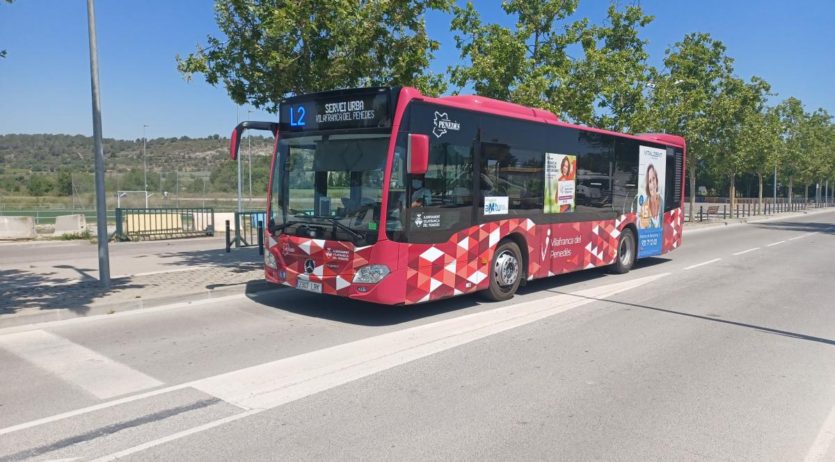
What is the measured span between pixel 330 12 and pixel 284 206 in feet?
13.3

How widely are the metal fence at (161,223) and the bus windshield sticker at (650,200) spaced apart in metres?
16.0

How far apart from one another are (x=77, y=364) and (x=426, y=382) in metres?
3.59

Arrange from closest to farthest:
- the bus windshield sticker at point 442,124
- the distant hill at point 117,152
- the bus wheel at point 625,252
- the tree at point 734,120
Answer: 1. the bus windshield sticker at point 442,124
2. the bus wheel at point 625,252
3. the tree at point 734,120
4. the distant hill at point 117,152

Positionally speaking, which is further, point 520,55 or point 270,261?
point 520,55

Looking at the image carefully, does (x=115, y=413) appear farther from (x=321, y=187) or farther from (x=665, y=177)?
(x=665, y=177)

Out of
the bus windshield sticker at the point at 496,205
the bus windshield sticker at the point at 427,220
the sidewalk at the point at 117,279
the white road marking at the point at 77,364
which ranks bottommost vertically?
the white road marking at the point at 77,364

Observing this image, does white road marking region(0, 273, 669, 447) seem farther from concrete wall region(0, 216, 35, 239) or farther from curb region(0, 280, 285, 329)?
concrete wall region(0, 216, 35, 239)

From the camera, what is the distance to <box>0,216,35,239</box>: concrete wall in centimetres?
2175

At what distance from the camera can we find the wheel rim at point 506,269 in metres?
9.40

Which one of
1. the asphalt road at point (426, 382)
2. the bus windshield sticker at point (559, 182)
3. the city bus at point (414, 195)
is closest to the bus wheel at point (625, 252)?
the city bus at point (414, 195)

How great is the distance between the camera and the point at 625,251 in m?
13.4

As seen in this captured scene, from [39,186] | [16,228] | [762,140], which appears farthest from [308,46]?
[39,186]

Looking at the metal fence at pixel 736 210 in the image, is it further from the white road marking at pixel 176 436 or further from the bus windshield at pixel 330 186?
the white road marking at pixel 176 436

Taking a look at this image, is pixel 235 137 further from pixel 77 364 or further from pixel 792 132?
pixel 792 132
